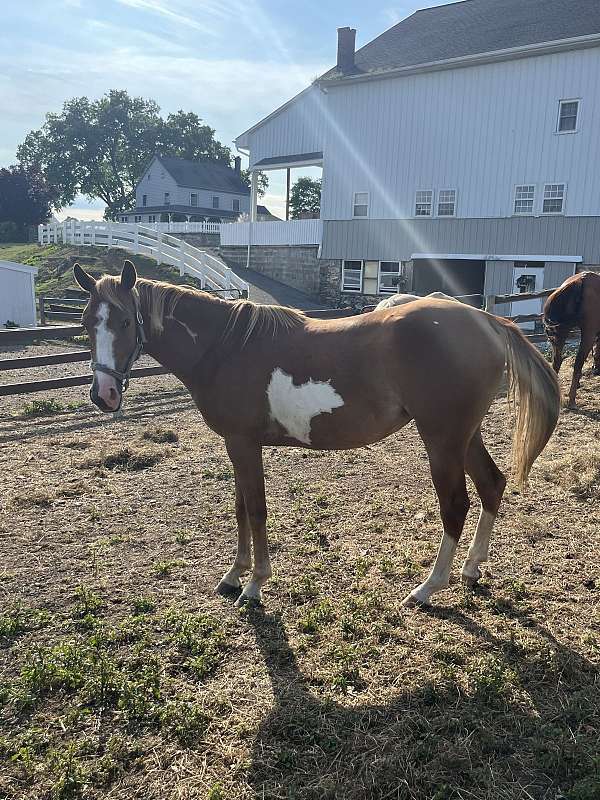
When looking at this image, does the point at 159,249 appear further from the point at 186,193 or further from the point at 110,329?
the point at 186,193

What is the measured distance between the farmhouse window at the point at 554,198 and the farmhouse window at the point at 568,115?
5.45 feet

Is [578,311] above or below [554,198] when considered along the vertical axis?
below

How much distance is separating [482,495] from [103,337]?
2834 mm

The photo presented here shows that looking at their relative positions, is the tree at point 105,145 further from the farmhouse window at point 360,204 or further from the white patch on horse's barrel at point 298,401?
the white patch on horse's barrel at point 298,401

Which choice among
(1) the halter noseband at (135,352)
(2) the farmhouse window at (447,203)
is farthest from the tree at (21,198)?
(1) the halter noseband at (135,352)

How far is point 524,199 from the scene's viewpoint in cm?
1925

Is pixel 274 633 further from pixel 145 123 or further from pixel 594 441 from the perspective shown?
pixel 145 123

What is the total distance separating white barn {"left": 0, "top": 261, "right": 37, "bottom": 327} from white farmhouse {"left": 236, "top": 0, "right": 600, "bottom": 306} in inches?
444

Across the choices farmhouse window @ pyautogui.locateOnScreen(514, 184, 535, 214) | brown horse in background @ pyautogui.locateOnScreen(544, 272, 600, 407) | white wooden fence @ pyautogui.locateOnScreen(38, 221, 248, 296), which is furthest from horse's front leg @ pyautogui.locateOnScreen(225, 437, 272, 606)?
farmhouse window @ pyautogui.locateOnScreen(514, 184, 535, 214)

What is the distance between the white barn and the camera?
17.4 m

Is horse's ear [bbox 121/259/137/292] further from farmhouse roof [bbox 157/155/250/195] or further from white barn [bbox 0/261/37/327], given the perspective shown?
farmhouse roof [bbox 157/155/250/195]

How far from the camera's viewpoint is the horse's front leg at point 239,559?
13.2 ft

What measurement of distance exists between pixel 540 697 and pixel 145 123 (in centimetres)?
7762

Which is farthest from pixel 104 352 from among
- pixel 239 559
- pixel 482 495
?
pixel 482 495
